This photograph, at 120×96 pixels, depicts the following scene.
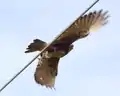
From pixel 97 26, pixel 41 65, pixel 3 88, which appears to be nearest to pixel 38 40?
pixel 41 65

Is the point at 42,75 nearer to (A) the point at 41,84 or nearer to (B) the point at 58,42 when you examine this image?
(A) the point at 41,84

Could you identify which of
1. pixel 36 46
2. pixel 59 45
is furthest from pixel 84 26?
pixel 36 46

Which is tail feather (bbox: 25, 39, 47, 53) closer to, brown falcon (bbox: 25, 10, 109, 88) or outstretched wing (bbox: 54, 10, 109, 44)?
brown falcon (bbox: 25, 10, 109, 88)

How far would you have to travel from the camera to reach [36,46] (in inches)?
248

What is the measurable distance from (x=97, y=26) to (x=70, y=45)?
0.41 m

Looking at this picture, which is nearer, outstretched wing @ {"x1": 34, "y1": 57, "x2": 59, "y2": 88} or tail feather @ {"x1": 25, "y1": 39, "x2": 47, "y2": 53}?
tail feather @ {"x1": 25, "y1": 39, "x2": 47, "y2": 53}

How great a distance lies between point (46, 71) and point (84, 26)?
81cm

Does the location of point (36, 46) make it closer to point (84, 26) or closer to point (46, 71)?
point (46, 71)

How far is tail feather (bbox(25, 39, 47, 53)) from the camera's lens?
6113mm

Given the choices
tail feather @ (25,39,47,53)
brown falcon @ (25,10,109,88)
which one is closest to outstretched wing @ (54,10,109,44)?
brown falcon @ (25,10,109,88)

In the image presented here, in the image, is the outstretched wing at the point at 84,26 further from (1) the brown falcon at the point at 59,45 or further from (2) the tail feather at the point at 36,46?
(2) the tail feather at the point at 36,46

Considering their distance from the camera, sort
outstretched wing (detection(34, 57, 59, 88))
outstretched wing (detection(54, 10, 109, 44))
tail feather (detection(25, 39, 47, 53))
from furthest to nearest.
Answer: outstretched wing (detection(34, 57, 59, 88))
tail feather (detection(25, 39, 47, 53))
outstretched wing (detection(54, 10, 109, 44))

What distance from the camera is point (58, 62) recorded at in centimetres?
653

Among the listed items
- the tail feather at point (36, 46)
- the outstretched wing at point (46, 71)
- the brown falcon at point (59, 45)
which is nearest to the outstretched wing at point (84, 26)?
the brown falcon at point (59, 45)
